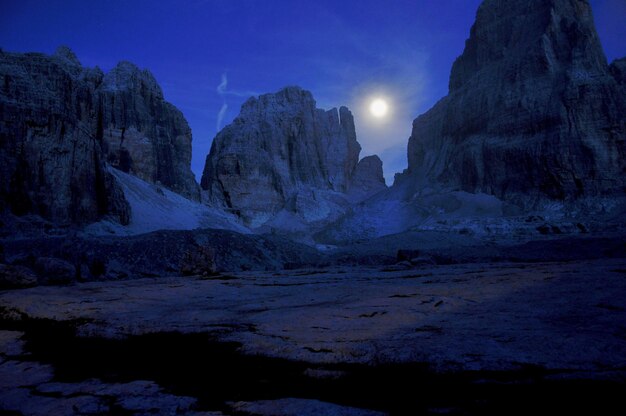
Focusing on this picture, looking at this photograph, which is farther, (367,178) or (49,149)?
(367,178)

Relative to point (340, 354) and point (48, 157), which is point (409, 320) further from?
point (48, 157)

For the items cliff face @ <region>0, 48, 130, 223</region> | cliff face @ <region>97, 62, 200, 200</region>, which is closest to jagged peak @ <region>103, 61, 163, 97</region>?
cliff face @ <region>97, 62, 200, 200</region>

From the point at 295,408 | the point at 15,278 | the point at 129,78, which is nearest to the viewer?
the point at 295,408

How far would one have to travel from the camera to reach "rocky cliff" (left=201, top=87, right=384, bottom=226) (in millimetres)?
57562

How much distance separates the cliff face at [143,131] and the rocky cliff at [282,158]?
6855mm

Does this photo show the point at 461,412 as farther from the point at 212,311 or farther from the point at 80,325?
the point at 80,325

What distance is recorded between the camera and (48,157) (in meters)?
23.7

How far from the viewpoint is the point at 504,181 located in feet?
133

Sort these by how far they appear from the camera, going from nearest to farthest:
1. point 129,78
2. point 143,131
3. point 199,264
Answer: point 199,264, point 143,131, point 129,78

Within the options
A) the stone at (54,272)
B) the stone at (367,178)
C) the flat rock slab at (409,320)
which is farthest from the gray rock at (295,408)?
the stone at (367,178)

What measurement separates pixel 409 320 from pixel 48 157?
27.1 metres

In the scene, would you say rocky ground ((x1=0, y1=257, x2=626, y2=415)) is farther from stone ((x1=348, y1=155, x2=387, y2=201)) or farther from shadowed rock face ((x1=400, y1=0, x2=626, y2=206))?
stone ((x1=348, y1=155, x2=387, y2=201))

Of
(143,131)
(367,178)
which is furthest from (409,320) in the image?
(367,178)

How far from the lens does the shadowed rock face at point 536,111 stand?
3612 cm
